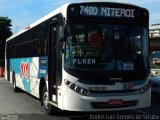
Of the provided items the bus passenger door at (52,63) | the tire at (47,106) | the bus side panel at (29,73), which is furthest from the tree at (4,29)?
the bus passenger door at (52,63)

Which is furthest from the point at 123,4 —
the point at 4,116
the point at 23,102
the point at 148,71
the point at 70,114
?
the point at 23,102

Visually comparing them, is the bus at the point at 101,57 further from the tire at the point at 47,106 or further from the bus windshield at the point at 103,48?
the tire at the point at 47,106

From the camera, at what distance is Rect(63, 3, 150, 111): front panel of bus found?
10.8 m

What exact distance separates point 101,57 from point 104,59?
104mm

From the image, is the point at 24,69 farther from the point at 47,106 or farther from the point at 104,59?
the point at 104,59

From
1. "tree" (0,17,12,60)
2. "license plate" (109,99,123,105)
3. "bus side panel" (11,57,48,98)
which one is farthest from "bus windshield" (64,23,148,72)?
"tree" (0,17,12,60)

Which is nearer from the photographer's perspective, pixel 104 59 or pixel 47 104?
pixel 104 59

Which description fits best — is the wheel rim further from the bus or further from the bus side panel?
the bus

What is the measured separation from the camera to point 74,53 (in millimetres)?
10867

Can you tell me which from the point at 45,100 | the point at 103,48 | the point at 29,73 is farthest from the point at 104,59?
the point at 29,73

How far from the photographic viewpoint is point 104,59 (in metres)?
11.0

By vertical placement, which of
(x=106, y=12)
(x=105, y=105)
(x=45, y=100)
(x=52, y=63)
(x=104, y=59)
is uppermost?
(x=106, y=12)

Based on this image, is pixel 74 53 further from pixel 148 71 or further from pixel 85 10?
pixel 148 71

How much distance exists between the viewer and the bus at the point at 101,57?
1084cm
